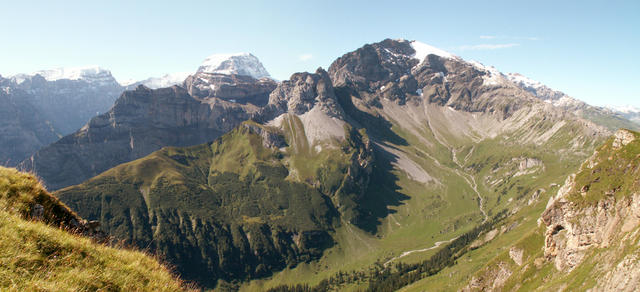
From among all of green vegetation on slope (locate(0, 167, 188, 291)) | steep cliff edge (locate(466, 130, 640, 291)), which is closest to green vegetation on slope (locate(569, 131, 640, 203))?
steep cliff edge (locate(466, 130, 640, 291))

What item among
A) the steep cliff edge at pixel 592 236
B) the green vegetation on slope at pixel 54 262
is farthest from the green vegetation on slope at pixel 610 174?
the green vegetation on slope at pixel 54 262

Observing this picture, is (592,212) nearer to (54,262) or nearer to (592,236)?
(592,236)

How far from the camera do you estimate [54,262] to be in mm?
9445

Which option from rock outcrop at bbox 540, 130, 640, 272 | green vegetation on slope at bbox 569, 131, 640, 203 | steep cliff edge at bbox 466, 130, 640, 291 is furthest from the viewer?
green vegetation on slope at bbox 569, 131, 640, 203

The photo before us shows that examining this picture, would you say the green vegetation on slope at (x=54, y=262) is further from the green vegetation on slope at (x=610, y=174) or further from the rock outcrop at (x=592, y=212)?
the green vegetation on slope at (x=610, y=174)

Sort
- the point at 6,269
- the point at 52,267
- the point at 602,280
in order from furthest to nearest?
the point at 602,280 → the point at 52,267 → the point at 6,269

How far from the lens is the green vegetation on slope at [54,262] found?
8305mm

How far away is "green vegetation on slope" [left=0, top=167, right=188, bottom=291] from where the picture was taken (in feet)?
27.2

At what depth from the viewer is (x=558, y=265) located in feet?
245

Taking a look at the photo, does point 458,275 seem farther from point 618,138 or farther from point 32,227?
point 32,227

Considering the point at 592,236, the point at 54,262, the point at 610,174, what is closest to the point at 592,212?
the point at 592,236

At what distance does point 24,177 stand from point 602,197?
100 m

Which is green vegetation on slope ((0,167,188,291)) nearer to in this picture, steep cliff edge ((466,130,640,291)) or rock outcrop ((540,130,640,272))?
steep cliff edge ((466,130,640,291))

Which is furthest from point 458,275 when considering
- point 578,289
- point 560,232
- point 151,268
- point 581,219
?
point 151,268
